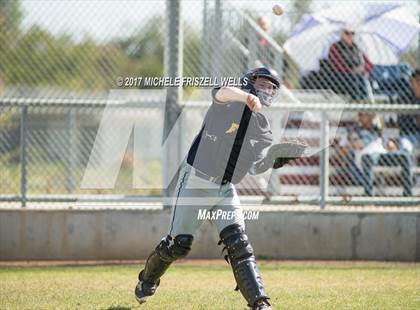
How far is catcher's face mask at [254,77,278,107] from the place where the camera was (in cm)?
623

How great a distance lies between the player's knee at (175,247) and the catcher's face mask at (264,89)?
1201mm

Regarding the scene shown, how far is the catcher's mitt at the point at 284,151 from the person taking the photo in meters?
6.33

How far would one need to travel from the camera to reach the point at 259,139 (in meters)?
6.37

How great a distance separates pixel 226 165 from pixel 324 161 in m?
3.57

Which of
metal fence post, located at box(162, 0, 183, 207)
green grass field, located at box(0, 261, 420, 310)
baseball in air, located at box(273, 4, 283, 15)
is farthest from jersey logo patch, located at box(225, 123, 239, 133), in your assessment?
baseball in air, located at box(273, 4, 283, 15)

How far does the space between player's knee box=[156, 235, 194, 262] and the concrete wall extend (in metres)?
2.94

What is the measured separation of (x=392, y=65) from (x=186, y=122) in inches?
129

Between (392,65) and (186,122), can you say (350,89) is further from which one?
(186,122)

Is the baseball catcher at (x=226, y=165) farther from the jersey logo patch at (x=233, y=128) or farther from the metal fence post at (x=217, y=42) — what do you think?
the metal fence post at (x=217, y=42)

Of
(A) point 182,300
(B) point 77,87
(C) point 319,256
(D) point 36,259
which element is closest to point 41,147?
(D) point 36,259

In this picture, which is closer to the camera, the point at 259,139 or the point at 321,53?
the point at 259,139

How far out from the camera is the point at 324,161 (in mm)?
9688

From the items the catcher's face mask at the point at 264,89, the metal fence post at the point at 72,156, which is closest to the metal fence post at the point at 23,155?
the metal fence post at the point at 72,156

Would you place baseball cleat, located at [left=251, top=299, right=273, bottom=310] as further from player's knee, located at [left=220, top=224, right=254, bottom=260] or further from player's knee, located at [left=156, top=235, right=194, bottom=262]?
player's knee, located at [left=156, top=235, right=194, bottom=262]
